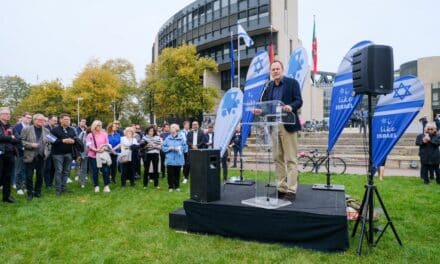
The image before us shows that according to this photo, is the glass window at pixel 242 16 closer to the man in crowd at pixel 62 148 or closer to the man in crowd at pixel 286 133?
the man in crowd at pixel 62 148

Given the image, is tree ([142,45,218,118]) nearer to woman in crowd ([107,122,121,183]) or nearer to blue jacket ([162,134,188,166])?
woman in crowd ([107,122,121,183])

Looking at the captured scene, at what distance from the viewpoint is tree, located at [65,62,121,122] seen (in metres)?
41.0

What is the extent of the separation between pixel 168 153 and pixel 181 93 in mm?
27461

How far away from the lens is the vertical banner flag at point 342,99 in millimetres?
6582

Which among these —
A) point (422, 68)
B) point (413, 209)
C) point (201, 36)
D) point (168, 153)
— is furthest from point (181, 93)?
point (422, 68)

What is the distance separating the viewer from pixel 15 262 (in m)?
4.10

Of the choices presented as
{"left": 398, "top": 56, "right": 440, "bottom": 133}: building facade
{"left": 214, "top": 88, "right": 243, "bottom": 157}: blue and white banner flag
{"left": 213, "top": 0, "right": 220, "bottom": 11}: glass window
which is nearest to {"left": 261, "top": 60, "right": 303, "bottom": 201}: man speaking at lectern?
{"left": 214, "top": 88, "right": 243, "bottom": 157}: blue and white banner flag

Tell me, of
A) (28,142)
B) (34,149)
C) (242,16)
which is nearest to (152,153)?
(34,149)

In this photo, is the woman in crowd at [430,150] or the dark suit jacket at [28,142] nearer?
the dark suit jacket at [28,142]

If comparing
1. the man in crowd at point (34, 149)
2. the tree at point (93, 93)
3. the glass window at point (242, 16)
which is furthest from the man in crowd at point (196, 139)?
the tree at point (93, 93)

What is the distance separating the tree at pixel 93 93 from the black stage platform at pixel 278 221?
1534 inches

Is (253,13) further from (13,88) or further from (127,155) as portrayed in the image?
(13,88)

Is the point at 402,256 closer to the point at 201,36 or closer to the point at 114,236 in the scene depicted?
the point at 114,236

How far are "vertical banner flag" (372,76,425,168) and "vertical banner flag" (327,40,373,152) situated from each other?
554mm
